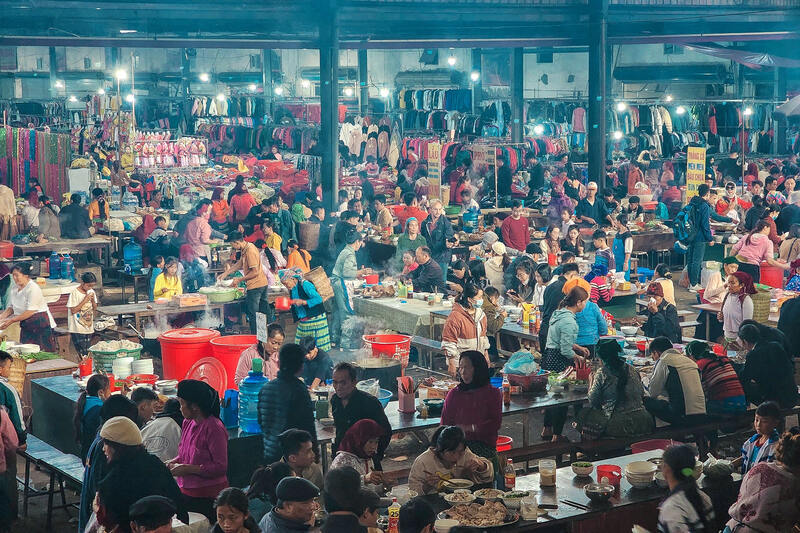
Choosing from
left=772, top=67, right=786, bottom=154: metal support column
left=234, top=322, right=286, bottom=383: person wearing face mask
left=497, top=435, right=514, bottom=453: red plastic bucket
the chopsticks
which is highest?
left=772, top=67, right=786, bottom=154: metal support column

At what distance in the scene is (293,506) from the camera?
5980mm

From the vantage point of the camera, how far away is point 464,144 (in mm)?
26203

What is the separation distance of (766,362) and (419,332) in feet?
14.3

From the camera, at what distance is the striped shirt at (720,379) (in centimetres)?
977

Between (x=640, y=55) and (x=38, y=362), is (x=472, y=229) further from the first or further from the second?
(x=640, y=55)

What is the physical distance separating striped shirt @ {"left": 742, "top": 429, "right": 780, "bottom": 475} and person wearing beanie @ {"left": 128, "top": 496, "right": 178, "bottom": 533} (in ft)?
13.4

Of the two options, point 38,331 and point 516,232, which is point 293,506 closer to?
point 38,331

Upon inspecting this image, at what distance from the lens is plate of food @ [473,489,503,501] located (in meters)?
7.07

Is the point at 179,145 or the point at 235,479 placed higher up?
the point at 179,145

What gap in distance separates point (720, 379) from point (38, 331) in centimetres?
747

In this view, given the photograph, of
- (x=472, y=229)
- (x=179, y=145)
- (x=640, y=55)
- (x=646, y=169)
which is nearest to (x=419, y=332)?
(x=472, y=229)

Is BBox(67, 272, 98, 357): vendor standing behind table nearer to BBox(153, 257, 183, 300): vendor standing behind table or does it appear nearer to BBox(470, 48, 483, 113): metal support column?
BBox(153, 257, 183, 300): vendor standing behind table

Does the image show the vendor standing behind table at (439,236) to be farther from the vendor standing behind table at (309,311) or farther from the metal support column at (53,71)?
the metal support column at (53,71)

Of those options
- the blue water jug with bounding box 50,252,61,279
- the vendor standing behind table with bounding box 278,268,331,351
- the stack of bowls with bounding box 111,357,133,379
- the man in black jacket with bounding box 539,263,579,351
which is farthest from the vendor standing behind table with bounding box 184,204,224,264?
the man in black jacket with bounding box 539,263,579,351
